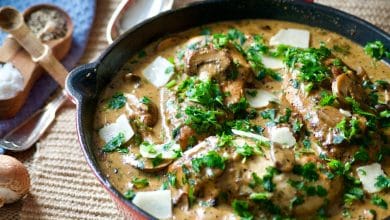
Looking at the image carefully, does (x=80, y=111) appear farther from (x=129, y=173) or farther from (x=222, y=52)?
(x=222, y=52)

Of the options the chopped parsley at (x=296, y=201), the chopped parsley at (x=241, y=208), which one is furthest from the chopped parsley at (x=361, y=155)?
the chopped parsley at (x=241, y=208)

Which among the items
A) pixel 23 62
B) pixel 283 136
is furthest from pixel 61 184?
pixel 283 136

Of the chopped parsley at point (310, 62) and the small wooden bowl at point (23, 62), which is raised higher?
the chopped parsley at point (310, 62)

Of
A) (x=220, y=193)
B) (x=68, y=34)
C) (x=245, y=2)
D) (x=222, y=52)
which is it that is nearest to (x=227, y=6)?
(x=245, y=2)

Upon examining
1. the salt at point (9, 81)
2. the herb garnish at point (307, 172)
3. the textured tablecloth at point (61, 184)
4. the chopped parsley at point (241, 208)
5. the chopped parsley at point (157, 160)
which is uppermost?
the herb garnish at point (307, 172)

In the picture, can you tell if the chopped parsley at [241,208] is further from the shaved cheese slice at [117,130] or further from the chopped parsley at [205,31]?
the chopped parsley at [205,31]

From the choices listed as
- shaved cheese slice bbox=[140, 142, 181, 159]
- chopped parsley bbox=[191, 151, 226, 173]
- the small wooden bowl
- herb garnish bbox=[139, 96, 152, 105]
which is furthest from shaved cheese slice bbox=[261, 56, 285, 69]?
the small wooden bowl
